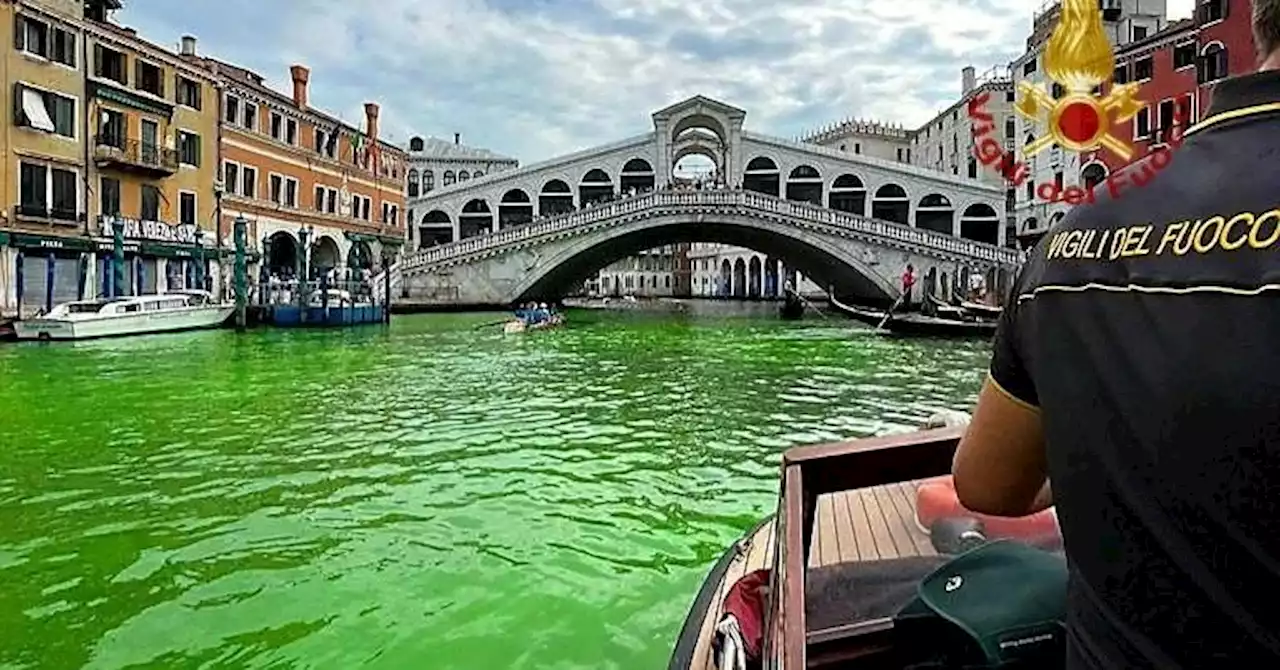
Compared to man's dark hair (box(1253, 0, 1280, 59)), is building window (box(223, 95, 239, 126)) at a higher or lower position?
higher

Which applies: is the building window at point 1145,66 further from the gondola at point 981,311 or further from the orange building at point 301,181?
the orange building at point 301,181

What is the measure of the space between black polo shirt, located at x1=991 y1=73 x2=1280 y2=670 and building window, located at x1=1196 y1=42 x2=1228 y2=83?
21.4 metres

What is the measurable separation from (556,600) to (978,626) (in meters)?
2.66

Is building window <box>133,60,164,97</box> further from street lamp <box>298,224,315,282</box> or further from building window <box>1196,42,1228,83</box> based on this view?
building window <box>1196,42,1228,83</box>

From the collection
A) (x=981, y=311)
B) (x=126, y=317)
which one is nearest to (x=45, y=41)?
(x=126, y=317)

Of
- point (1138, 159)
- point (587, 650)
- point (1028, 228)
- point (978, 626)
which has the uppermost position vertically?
point (1028, 228)

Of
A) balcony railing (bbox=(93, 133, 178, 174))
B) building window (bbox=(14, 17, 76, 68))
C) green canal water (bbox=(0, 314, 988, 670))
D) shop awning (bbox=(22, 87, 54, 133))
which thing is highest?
building window (bbox=(14, 17, 76, 68))

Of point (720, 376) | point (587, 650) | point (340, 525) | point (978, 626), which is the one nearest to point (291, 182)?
point (720, 376)

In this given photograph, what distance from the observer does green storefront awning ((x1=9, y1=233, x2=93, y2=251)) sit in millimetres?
16734

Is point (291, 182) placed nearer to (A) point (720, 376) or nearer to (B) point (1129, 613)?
(A) point (720, 376)

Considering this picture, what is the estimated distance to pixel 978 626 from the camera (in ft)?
4.66

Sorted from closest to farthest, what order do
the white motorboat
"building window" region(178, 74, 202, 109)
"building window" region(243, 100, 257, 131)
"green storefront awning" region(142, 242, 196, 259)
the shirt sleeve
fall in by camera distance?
the shirt sleeve → the white motorboat → "green storefront awning" region(142, 242, 196, 259) → "building window" region(178, 74, 202, 109) → "building window" region(243, 100, 257, 131)

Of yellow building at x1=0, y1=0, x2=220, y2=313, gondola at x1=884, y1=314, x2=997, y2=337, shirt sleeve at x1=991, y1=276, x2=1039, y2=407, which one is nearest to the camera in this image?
shirt sleeve at x1=991, y1=276, x2=1039, y2=407

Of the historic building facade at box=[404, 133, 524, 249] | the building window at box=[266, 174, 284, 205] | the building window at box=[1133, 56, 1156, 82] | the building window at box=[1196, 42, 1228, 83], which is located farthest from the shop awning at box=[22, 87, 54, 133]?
the historic building facade at box=[404, 133, 524, 249]
